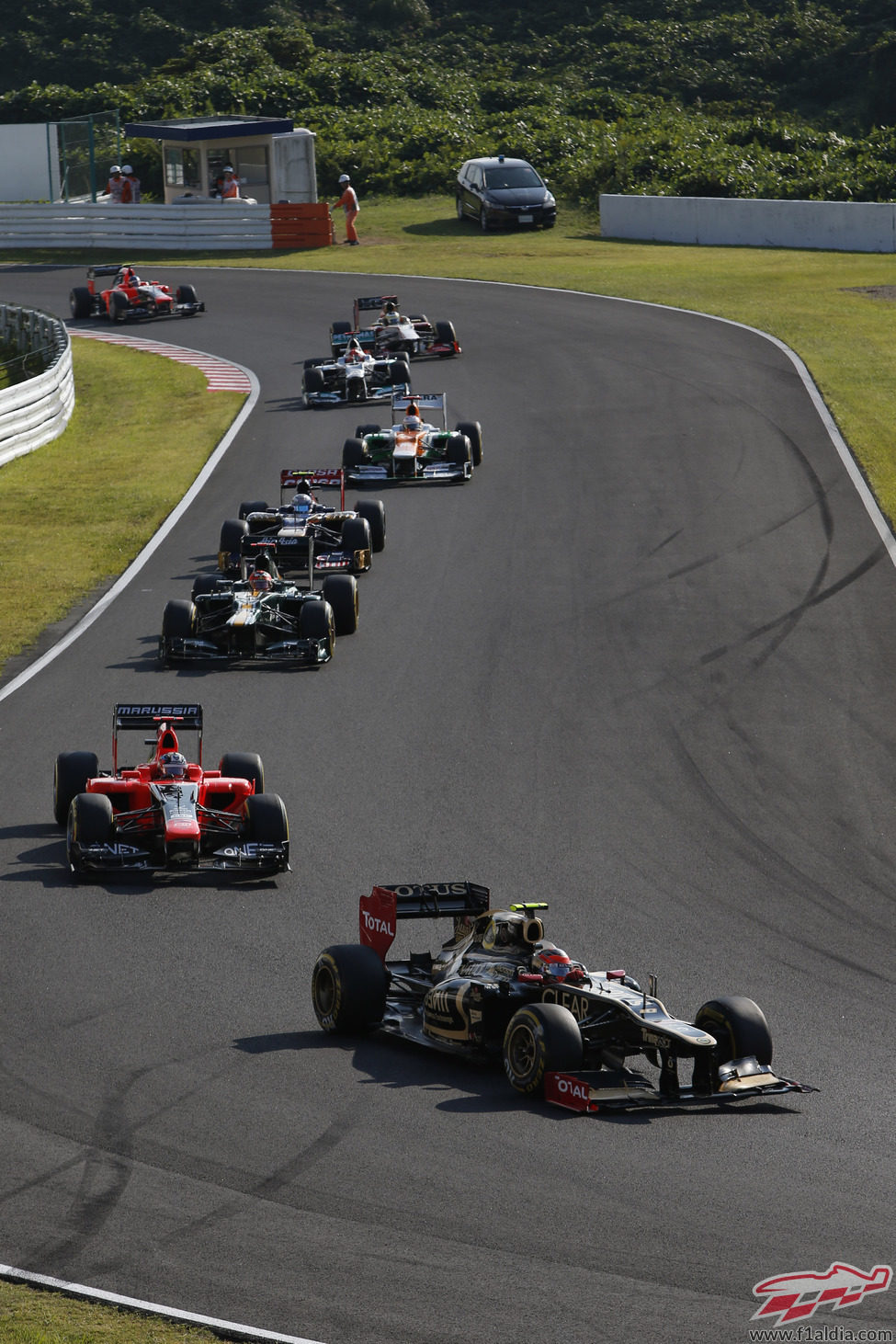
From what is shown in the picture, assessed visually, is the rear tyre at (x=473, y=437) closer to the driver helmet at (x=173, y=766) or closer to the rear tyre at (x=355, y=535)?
the rear tyre at (x=355, y=535)

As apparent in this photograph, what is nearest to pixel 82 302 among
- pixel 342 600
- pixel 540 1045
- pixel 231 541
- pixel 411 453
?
pixel 411 453

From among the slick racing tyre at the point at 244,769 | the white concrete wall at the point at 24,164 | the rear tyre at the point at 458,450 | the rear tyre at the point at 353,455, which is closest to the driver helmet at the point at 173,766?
the slick racing tyre at the point at 244,769

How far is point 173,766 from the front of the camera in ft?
48.6

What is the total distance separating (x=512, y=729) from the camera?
17969 mm

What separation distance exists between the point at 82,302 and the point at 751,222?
807 inches

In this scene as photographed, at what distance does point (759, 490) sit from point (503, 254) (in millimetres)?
25970

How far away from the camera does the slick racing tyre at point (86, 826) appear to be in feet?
45.6

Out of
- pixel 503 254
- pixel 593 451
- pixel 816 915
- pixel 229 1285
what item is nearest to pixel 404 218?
pixel 503 254

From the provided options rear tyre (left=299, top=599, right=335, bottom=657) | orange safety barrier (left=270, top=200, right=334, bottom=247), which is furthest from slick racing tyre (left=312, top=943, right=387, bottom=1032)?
orange safety barrier (left=270, top=200, right=334, bottom=247)

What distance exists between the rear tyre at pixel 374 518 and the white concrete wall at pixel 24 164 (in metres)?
40.6

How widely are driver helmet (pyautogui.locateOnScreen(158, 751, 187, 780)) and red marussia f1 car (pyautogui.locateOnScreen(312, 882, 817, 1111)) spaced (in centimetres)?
344

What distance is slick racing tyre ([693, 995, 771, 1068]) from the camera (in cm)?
1010

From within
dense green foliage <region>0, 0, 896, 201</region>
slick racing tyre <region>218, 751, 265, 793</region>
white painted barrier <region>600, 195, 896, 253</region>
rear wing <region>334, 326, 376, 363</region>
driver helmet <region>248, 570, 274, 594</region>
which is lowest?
slick racing tyre <region>218, 751, 265, 793</region>

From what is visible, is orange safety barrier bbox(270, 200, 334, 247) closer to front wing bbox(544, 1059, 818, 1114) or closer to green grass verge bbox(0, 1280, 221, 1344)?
front wing bbox(544, 1059, 818, 1114)
